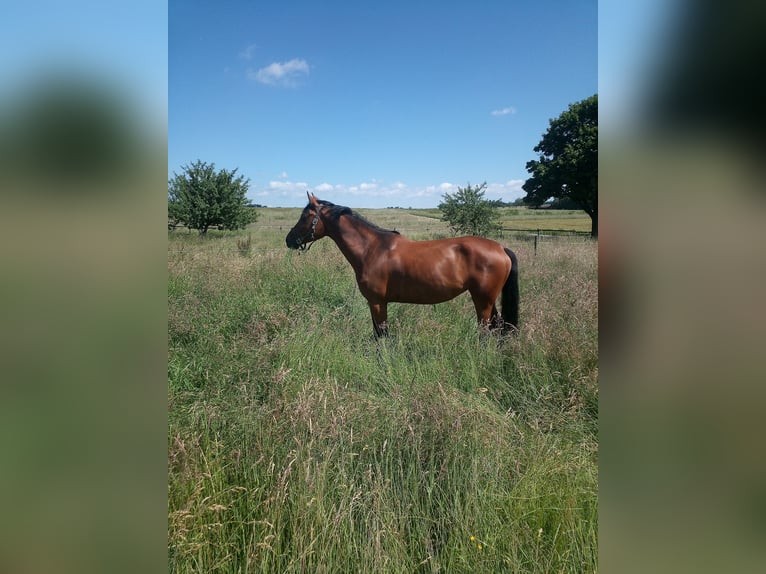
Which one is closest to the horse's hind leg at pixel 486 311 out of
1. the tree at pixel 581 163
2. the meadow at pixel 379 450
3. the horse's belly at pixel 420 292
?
the horse's belly at pixel 420 292

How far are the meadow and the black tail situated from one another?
14.4 inches

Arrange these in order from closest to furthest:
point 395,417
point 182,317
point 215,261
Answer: point 395,417 → point 182,317 → point 215,261

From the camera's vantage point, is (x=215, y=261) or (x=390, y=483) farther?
(x=215, y=261)

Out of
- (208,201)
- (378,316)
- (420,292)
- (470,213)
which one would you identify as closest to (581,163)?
(420,292)

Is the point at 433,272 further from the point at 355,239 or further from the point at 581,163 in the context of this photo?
the point at 581,163

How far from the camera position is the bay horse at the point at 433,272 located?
4.58 m

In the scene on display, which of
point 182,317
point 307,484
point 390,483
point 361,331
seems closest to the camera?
point 307,484

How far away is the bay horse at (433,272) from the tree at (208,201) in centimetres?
767

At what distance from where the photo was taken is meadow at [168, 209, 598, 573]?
160cm

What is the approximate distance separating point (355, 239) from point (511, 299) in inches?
86.6
